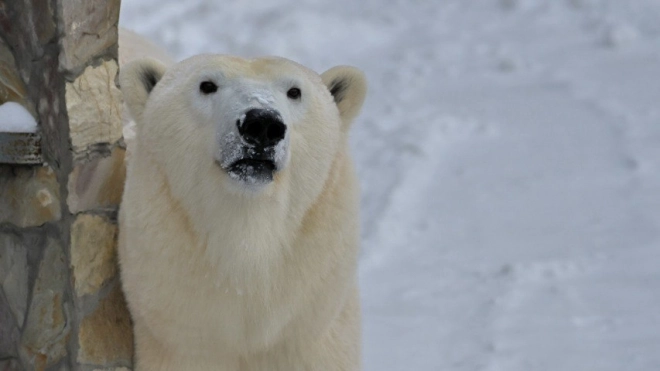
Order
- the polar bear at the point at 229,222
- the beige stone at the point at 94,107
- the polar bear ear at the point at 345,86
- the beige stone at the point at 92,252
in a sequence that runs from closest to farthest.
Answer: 1. the polar bear at the point at 229,222
2. the beige stone at the point at 94,107
3. the beige stone at the point at 92,252
4. the polar bear ear at the point at 345,86

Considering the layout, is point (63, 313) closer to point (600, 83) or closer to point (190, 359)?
point (190, 359)

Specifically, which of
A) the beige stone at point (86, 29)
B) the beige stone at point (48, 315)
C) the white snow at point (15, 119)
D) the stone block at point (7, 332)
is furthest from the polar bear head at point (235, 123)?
the stone block at point (7, 332)

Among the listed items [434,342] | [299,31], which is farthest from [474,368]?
[299,31]

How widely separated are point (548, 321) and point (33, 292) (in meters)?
2.65

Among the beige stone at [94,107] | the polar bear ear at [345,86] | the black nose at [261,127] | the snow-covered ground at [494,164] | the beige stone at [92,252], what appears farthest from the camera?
the snow-covered ground at [494,164]

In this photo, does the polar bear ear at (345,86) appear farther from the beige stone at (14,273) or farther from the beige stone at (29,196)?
the beige stone at (14,273)

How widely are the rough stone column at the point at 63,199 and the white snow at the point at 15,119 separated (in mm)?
22

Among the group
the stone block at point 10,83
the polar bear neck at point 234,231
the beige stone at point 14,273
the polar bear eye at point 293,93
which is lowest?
the beige stone at point 14,273

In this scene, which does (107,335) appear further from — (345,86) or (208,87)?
(345,86)

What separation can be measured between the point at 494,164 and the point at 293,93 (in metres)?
3.65

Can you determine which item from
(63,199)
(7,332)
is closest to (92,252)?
(63,199)

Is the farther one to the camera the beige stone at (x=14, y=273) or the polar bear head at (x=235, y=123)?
the beige stone at (x=14, y=273)

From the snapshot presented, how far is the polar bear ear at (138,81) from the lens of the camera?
2793 mm

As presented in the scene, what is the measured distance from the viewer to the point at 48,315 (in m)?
2.85
